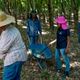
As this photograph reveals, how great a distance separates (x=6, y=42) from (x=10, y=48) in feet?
0.54

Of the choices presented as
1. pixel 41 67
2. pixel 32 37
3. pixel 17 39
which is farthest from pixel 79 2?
pixel 17 39

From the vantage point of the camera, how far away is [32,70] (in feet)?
32.6

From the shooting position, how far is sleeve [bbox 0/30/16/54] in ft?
19.6

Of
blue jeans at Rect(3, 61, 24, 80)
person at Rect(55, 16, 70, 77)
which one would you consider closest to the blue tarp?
person at Rect(55, 16, 70, 77)

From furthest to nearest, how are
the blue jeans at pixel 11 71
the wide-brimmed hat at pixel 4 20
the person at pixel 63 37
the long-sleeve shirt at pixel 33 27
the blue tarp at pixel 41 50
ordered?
the long-sleeve shirt at pixel 33 27 < the blue tarp at pixel 41 50 < the person at pixel 63 37 < the blue jeans at pixel 11 71 < the wide-brimmed hat at pixel 4 20

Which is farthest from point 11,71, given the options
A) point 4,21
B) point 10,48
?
point 4,21

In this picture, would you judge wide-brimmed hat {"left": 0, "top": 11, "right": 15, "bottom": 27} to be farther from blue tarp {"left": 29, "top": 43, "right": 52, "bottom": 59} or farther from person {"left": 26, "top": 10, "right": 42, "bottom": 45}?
person {"left": 26, "top": 10, "right": 42, "bottom": 45}

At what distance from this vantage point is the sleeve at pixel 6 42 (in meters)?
5.96

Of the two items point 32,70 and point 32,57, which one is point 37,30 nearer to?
point 32,57

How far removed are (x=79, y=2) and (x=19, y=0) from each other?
982cm

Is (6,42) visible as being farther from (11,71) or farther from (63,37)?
(63,37)

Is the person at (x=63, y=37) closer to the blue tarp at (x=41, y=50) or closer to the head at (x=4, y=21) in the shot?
the blue tarp at (x=41, y=50)

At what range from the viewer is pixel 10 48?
20.0 ft

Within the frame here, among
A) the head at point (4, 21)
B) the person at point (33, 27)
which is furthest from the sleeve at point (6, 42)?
the person at point (33, 27)
